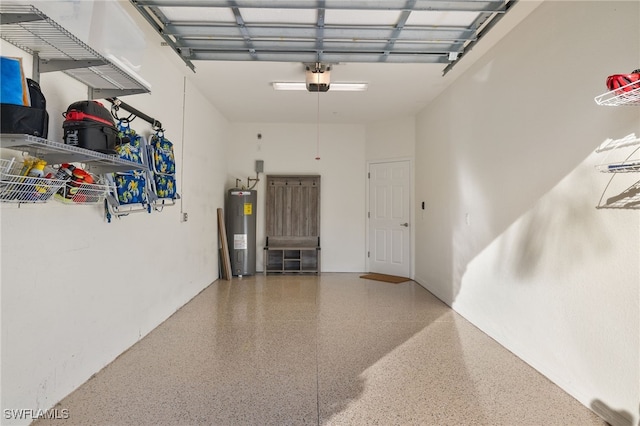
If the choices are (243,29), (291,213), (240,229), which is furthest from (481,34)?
(240,229)

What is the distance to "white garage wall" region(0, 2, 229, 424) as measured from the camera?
177 cm

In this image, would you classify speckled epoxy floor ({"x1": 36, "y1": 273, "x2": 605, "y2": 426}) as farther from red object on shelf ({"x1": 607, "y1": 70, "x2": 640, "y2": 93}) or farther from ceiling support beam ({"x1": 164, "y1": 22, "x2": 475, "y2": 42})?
ceiling support beam ({"x1": 164, "y1": 22, "x2": 475, "y2": 42})

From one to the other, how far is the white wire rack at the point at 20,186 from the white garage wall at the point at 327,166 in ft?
15.3

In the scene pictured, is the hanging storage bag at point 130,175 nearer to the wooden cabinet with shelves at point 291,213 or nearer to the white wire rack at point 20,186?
the white wire rack at point 20,186

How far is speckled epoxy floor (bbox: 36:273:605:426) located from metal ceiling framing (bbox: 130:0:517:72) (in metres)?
2.71

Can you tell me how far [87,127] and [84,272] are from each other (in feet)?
3.25

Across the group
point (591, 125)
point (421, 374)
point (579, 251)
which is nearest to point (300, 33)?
point (591, 125)

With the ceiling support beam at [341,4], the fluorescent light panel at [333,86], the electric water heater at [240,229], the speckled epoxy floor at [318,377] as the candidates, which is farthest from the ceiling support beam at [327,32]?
the electric water heater at [240,229]

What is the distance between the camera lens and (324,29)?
9.64 ft

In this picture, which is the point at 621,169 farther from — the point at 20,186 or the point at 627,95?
the point at 20,186

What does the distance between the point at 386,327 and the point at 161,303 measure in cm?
232

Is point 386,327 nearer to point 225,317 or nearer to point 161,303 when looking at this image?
point 225,317

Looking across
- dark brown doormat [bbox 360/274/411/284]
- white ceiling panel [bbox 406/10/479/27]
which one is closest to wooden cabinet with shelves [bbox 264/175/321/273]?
dark brown doormat [bbox 360/274/411/284]

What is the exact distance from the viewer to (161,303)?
349 centimetres
